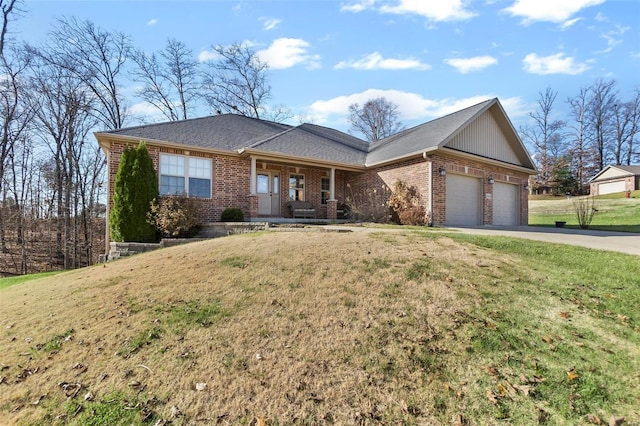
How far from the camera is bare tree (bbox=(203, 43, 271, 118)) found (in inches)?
960

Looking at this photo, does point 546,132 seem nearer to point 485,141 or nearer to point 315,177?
point 485,141

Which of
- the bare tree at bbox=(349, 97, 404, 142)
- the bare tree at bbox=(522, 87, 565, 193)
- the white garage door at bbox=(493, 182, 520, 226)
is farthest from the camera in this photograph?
the bare tree at bbox=(522, 87, 565, 193)

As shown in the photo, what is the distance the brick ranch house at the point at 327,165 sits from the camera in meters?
11.1

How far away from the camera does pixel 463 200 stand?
41.4 ft

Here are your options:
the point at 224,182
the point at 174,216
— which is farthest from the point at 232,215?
the point at 174,216

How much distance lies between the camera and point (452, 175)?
12.2 m

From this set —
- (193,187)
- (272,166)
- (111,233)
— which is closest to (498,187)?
(272,166)

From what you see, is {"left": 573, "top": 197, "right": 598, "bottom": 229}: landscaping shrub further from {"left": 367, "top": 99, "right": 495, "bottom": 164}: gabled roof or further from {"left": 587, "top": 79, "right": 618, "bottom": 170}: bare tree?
{"left": 587, "top": 79, "right": 618, "bottom": 170}: bare tree

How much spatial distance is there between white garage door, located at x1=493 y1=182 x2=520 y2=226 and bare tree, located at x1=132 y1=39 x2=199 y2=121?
21.6 meters

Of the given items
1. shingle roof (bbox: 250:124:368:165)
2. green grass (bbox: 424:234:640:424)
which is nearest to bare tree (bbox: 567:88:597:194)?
shingle roof (bbox: 250:124:368:165)

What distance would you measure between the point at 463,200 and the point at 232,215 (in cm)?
948

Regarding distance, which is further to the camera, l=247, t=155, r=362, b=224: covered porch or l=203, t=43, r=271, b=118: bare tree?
l=203, t=43, r=271, b=118: bare tree

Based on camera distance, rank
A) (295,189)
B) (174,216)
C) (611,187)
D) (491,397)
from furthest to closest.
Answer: (611,187) < (295,189) < (174,216) < (491,397)

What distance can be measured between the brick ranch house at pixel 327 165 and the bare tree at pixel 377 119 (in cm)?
1837
